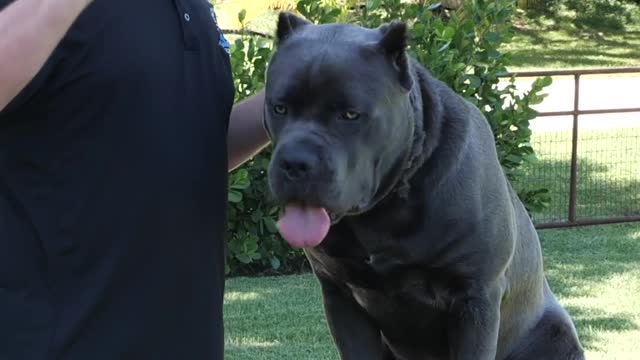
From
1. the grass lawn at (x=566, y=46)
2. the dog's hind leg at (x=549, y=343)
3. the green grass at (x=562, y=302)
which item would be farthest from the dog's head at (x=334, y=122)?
the grass lawn at (x=566, y=46)

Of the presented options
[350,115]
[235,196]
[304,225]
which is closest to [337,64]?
[350,115]

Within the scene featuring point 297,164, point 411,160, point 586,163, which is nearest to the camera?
point 297,164

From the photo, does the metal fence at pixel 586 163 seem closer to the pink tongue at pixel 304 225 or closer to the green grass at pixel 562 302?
the green grass at pixel 562 302

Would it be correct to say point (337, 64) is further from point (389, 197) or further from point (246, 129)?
point (246, 129)

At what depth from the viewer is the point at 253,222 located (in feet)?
24.5

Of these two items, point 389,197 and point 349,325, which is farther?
point 349,325

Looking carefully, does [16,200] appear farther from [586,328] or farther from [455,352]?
[586,328]

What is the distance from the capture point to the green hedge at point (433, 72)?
7316 millimetres

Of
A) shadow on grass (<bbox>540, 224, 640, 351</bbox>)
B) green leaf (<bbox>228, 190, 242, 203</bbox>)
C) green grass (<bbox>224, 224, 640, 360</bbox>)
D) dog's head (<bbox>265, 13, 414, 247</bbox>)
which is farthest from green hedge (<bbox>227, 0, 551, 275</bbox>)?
dog's head (<bbox>265, 13, 414, 247</bbox>)

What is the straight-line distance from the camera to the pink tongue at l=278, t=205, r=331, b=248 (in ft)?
7.80

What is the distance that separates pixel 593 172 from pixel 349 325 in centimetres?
851

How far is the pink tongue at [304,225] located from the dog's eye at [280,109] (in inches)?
9.3

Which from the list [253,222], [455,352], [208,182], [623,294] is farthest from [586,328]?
[208,182]

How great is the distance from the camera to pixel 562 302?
723cm
